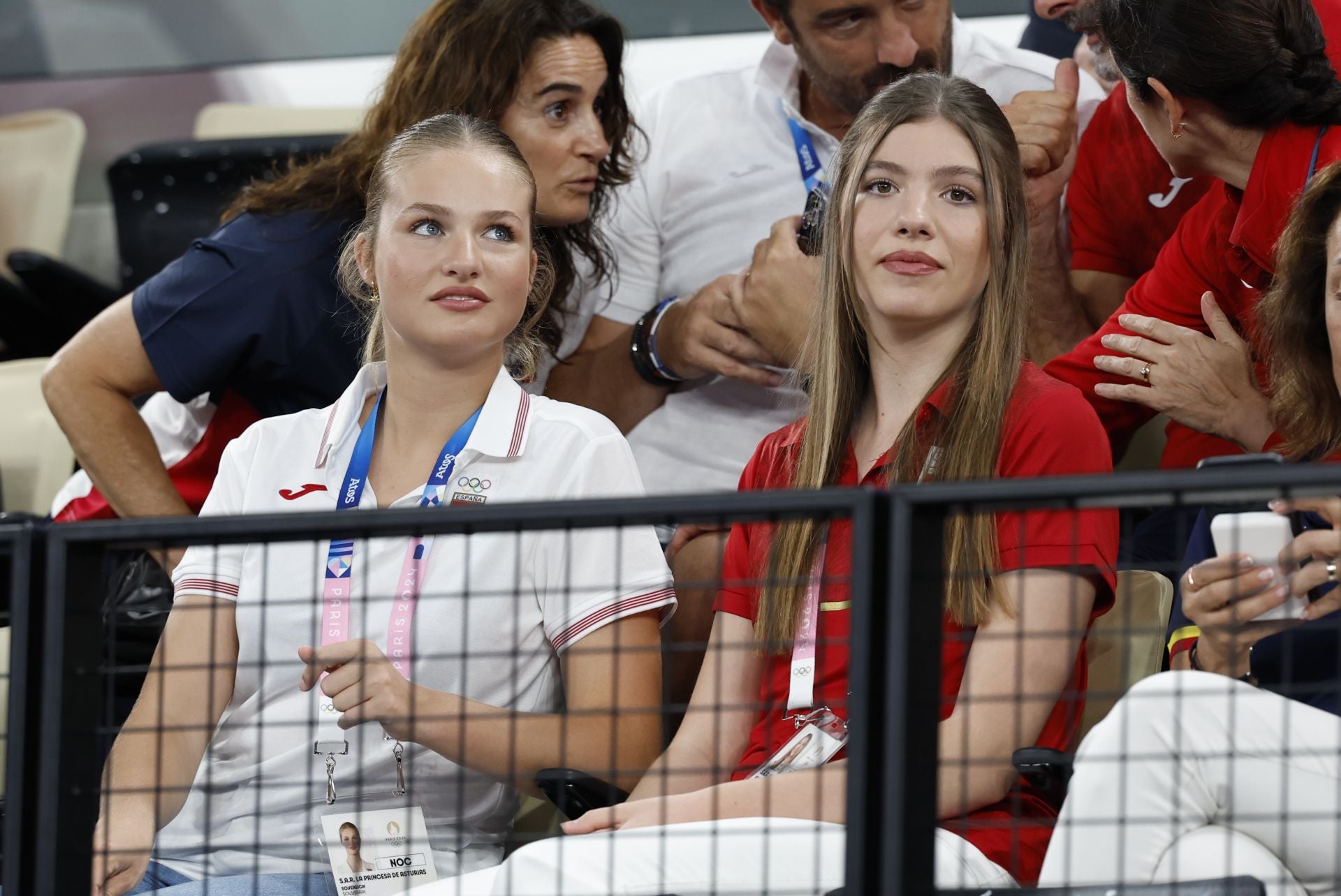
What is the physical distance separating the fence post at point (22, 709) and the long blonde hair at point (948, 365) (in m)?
0.68

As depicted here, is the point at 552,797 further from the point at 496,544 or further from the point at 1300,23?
the point at 1300,23

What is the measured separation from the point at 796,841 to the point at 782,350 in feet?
3.60

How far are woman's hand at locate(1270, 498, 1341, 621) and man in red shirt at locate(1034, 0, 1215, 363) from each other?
0.99 m

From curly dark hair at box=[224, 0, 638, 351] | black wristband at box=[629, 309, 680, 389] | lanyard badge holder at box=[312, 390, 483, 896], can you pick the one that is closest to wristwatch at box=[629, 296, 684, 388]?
black wristband at box=[629, 309, 680, 389]

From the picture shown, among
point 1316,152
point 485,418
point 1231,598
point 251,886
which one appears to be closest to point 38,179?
point 485,418

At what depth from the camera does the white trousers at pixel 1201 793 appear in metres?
1.32

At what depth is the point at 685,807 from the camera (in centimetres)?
158

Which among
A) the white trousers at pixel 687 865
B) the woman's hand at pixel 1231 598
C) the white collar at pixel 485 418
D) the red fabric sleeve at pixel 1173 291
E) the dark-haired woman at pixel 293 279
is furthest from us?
the dark-haired woman at pixel 293 279

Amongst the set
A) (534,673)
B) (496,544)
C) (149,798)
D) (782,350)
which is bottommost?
(149,798)

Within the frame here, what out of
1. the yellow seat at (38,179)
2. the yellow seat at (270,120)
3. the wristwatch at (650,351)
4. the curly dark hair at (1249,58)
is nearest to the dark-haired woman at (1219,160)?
the curly dark hair at (1249,58)

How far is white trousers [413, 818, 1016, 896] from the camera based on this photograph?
138cm

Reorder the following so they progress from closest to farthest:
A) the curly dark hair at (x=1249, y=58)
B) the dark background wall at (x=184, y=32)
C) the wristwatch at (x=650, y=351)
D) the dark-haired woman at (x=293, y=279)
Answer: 1. the curly dark hair at (x=1249, y=58)
2. the dark-haired woman at (x=293, y=279)
3. the wristwatch at (x=650, y=351)
4. the dark background wall at (x=184, y=32)

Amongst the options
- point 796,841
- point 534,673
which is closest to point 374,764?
point 534,673

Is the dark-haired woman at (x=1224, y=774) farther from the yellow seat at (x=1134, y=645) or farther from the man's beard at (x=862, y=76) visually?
the man's beard at (x=862, y=76)
